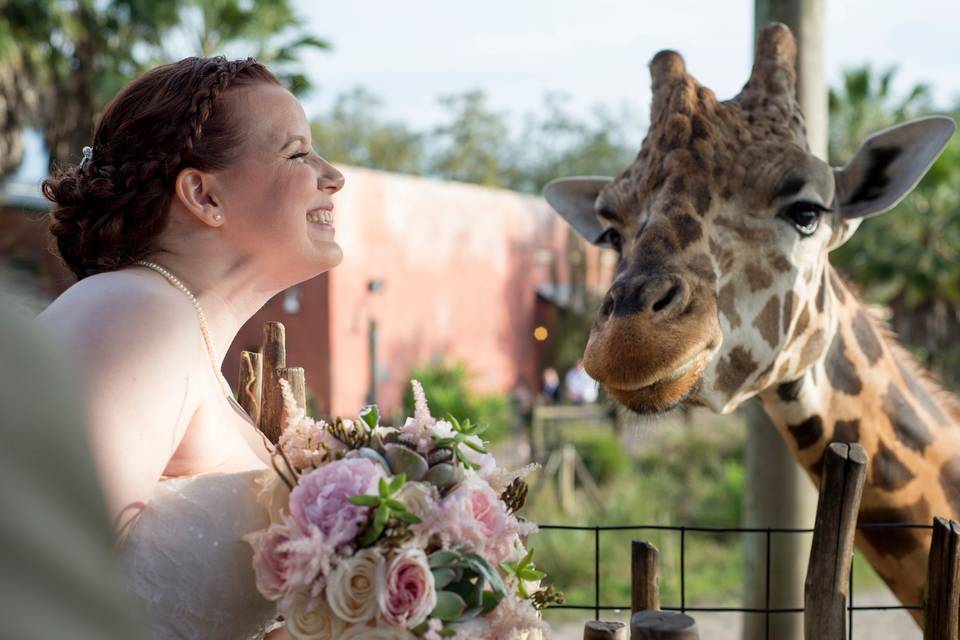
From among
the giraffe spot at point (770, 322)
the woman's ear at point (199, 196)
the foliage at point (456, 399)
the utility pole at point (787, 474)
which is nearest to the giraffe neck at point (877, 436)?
the giraffe spot at point (770, 322)

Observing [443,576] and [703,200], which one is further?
[703,200]

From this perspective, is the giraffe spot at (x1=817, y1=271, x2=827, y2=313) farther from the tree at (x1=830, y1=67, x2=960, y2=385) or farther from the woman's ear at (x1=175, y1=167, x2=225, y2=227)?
the tree at (x1=830, y1=67, x2=960, y2=385)

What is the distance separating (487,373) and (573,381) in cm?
192

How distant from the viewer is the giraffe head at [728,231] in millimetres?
2297

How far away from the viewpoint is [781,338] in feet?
8.45

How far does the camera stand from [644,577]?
7.38 feet

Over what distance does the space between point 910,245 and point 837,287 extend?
A: 1793cm

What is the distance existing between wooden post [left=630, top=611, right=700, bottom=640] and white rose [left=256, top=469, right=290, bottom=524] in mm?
703

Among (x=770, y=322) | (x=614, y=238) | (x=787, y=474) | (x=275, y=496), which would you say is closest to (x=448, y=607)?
(x=275, y=496)

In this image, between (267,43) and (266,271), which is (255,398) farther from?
(267,43)

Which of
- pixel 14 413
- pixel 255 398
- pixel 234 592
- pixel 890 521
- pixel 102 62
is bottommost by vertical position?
pixel 890 521

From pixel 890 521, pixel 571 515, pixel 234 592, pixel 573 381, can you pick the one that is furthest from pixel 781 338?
pixel 573 381

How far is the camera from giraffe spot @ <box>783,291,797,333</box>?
2590 mm

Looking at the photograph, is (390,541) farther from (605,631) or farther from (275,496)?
(605,631)
